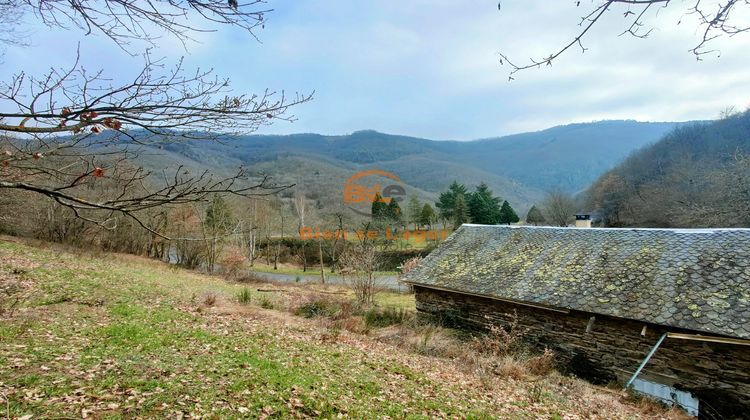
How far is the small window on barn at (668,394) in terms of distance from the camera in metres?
9.58

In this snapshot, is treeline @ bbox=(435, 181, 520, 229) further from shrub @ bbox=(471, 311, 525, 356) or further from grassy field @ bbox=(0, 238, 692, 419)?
grassy field @ bbox=(0, 238, 692, 419)

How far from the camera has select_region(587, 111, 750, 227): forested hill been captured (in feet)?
90.7

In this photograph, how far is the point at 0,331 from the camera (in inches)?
263

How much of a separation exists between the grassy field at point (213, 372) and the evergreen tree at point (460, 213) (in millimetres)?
39339

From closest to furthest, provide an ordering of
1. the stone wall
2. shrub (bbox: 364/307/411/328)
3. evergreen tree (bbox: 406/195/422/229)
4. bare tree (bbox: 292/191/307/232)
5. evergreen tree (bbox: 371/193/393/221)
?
→ the stone wall → shrub (bbox: 364/307/411/328) → evergreen tree (bbox: 371/193/393/221) → bare tree (bbox: 292/191/307/232) → evergreen tree (bbox: 406/195/422/229)

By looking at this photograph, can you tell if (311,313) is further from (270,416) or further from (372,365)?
(270,416)

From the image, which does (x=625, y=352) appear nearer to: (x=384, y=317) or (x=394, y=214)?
(x=384, y=317)

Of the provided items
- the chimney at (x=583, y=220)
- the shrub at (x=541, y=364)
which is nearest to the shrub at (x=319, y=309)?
the shrub at (x=541, y=364)

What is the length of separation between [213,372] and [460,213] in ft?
152

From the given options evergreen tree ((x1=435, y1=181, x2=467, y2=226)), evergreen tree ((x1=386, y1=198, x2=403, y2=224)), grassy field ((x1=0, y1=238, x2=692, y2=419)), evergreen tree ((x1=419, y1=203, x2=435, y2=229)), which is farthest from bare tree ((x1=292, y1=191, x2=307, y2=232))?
grassy field ((x1=0, y1=238, x2=692, y2=419))

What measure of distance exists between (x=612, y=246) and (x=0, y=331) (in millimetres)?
16895

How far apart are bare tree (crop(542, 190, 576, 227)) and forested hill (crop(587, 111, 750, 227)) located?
14.6ft

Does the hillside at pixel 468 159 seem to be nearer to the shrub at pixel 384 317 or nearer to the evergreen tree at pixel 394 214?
the evergreen tree at pixel 394 214

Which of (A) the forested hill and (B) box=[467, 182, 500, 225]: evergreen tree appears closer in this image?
(A) the forested hill
